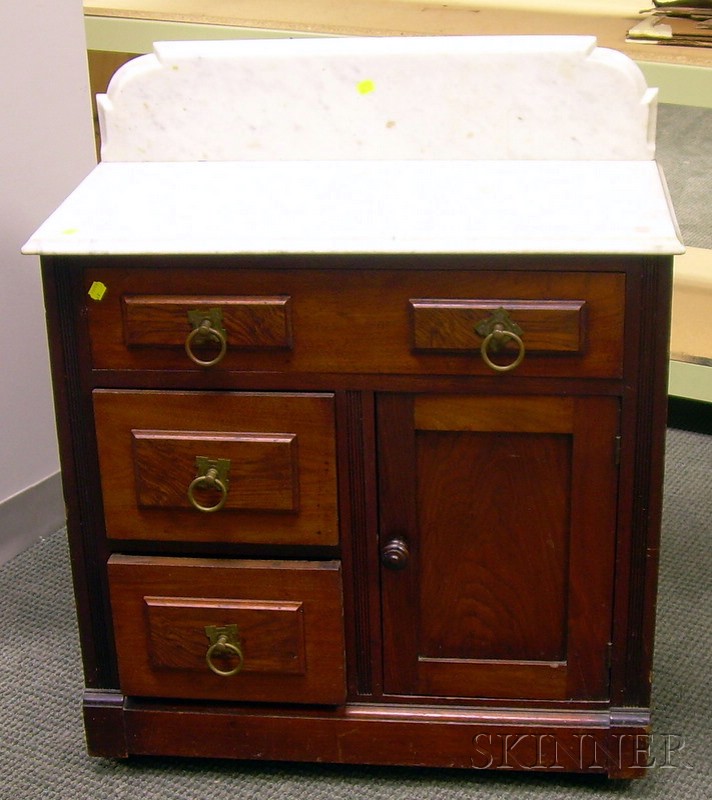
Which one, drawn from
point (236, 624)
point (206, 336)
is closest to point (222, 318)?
point (206, 336)

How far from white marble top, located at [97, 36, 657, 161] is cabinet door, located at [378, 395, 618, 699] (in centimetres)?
32

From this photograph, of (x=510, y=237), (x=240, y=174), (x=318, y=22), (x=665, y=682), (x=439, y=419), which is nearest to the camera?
(x=510, y=237)

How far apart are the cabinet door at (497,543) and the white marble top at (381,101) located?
325mm

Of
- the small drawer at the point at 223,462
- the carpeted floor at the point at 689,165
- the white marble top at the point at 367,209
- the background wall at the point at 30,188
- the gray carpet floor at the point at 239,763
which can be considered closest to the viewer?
the white marble top at the point at 367,209

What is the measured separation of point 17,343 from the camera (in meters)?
1.84

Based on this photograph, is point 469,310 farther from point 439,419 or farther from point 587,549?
point 587,549

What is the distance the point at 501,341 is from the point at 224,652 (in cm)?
49

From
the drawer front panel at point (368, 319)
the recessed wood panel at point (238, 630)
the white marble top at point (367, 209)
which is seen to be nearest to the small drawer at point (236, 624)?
the recessed wood panel at point (238, 630)

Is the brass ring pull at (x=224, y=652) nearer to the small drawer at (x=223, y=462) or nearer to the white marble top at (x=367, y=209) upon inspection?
the small drawer at (x=223, y=462)

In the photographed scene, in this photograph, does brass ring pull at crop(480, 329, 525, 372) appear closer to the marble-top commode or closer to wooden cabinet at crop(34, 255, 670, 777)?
wooden cabinet at crop(34, 255, 670, 777)

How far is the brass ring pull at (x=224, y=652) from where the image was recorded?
53.7 inches

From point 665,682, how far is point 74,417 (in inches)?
34.4

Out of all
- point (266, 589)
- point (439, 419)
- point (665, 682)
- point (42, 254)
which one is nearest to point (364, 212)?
point (439, 419)

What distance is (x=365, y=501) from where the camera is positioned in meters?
1.32
